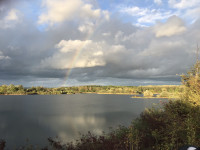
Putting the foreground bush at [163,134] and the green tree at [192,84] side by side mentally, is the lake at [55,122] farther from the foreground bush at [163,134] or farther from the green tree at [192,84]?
the green tree at [192,84]

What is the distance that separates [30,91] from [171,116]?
7826 inches

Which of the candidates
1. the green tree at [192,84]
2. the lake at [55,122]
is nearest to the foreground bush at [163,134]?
the green tree at [192,84]

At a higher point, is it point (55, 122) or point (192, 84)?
point (192, 84)

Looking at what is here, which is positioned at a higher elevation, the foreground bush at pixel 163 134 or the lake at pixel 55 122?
the foreground bush at pixel 163 134

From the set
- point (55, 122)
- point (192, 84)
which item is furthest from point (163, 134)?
point (55, 122)

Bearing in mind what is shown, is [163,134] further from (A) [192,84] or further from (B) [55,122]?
(B) [55,122]

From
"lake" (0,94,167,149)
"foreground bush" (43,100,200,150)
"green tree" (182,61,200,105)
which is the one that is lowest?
"lake" (0,94,167,149)

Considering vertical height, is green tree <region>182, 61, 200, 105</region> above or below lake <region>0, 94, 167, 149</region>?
above

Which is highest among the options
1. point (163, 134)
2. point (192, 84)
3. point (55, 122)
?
point (192, 84)

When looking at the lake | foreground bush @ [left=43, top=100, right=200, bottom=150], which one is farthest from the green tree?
the lake

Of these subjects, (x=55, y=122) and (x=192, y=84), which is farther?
(x=55, y=122)

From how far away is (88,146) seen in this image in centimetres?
1449

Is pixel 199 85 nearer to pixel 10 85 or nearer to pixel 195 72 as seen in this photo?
pixel 195 72

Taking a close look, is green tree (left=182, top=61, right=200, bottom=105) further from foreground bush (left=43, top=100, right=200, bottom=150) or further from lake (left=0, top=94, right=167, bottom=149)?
lake (left=0, top=94, right=167, bottom=149)
